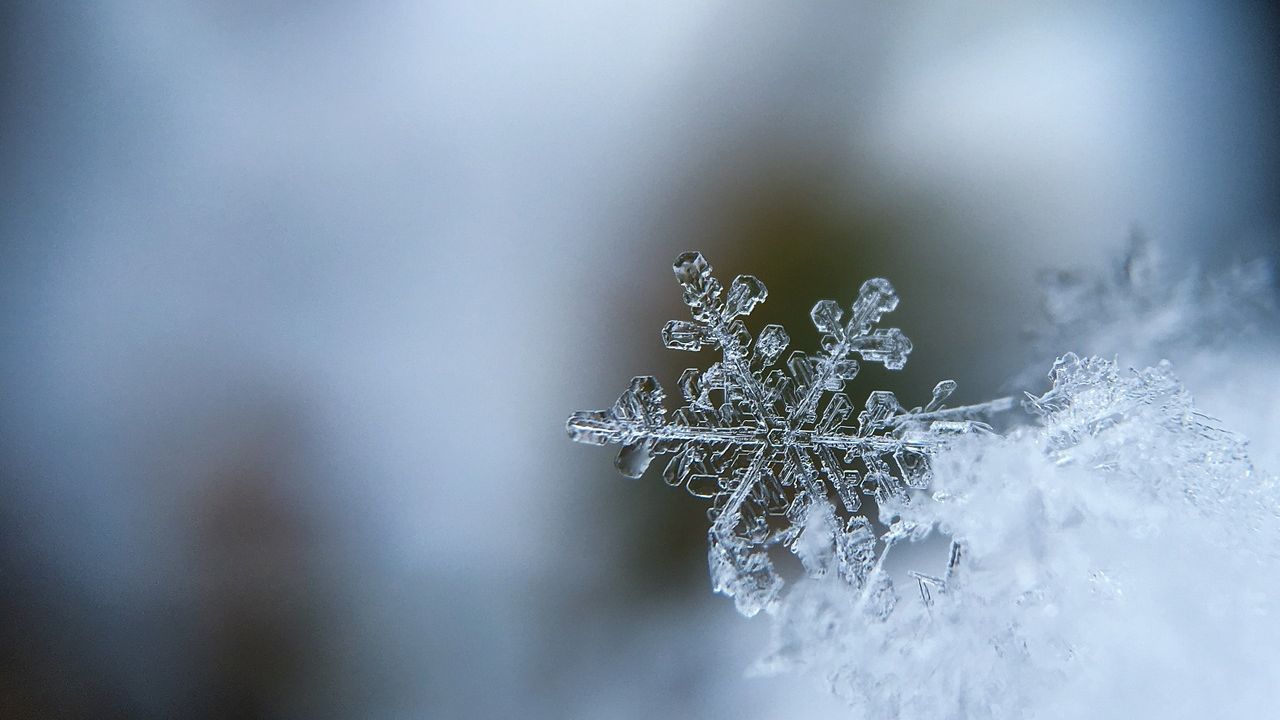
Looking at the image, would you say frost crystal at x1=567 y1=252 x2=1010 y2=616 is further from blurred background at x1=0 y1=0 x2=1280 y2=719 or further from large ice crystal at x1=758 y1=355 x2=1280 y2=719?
blurred background at x1=0 y1=0 x2=1280 y2=719

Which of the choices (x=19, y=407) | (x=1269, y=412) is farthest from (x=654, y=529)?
(x=1269, y=412)

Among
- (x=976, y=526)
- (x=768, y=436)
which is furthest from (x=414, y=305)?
(x=976, y=526)

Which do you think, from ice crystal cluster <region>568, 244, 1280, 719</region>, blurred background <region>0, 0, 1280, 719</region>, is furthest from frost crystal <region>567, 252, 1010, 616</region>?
blurred background <region>0, 0, 1280, 719</region>

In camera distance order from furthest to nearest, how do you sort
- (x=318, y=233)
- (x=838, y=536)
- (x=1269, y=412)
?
(x=1269, y=412)
(x=318, y=233)
(x=838, y=536)

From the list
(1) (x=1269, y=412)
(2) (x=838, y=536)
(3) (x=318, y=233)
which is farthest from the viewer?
(1) (x=1269, y=412)

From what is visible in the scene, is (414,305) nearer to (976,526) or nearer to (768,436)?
(768,436)

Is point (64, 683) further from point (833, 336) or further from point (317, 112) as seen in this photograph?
point (833, 336)

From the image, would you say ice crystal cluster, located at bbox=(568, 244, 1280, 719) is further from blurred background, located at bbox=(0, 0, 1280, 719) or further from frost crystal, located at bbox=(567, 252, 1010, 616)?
blurred background, located at bbox=(0, 0, 1280, 719)

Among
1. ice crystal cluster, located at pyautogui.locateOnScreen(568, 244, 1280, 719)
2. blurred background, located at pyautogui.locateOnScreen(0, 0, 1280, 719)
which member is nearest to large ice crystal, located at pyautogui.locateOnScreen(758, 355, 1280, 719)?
ice crystal cluster, located at pyautogui.locateOnScreen(568, 244, 1280, 719)
